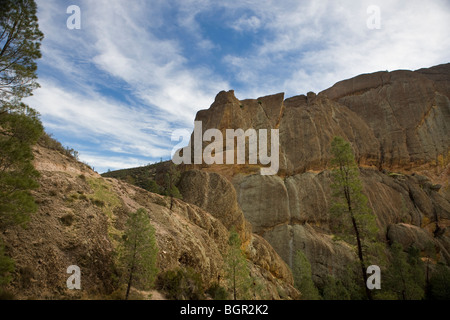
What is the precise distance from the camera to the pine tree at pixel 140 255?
Result: 15.4m

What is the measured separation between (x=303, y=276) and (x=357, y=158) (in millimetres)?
40972


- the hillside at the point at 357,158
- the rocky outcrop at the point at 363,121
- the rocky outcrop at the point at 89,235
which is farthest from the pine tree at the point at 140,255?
the rocky outcrop at the point at 363,121

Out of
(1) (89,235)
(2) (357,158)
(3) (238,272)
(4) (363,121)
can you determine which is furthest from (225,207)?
(4) (363,121)

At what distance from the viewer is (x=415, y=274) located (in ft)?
126

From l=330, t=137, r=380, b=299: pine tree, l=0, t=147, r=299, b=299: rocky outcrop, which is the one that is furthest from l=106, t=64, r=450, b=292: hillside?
l=330, t=137, r=380, b=299: pine tree

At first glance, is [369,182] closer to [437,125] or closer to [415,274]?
[415,274]

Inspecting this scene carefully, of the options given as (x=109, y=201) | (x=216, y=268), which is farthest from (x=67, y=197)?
(x=216, y=268)

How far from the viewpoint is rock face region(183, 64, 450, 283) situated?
50.3 metres

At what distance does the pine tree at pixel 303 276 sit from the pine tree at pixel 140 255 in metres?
22.0

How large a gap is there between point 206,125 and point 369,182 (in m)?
38.7

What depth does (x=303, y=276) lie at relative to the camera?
35500mm

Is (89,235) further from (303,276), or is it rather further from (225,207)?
(303,276)

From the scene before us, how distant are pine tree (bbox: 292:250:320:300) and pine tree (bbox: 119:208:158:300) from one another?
22.0 meters

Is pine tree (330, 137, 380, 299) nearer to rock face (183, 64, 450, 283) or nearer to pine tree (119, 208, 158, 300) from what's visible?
pine tree (119, 208, 158, 300)
